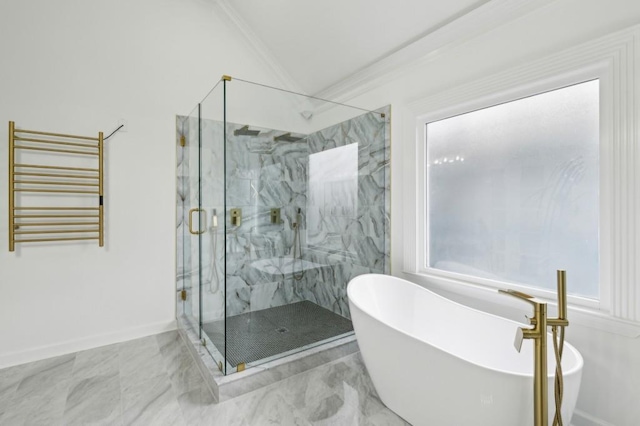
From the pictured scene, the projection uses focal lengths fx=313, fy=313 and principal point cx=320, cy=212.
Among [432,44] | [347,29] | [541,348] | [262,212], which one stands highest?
[347,29]

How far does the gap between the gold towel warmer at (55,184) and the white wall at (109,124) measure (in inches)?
3.1

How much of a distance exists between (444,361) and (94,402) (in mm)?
2020

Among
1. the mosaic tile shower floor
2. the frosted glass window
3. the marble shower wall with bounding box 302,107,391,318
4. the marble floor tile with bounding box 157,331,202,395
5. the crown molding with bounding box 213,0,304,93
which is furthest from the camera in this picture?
the crown molding with bounding box 213,0,304,93

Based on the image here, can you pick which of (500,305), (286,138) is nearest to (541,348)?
(500,305)

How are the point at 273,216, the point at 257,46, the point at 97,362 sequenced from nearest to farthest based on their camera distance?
1. the point at 97,362
2. the point at 273,216
3. the point at 257,46

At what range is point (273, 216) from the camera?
8.39 feet

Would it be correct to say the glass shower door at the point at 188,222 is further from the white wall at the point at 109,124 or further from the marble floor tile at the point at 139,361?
the marble floor tile at the point at 139,361

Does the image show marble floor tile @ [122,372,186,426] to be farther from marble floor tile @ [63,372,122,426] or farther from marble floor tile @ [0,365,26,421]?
marble floor tile @ [0,365,26,421]

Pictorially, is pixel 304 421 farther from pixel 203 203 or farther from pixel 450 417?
pixel 203 203

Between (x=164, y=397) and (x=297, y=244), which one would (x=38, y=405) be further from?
(x=297, y=244)

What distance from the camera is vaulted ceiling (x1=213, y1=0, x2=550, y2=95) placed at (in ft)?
6.86

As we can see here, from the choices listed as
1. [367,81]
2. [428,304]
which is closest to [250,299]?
[428,304]

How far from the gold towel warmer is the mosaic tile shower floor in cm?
130

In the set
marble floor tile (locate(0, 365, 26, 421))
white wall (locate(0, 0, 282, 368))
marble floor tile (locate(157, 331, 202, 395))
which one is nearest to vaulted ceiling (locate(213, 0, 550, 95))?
white wall (locate(0, 0, 282, 368))
